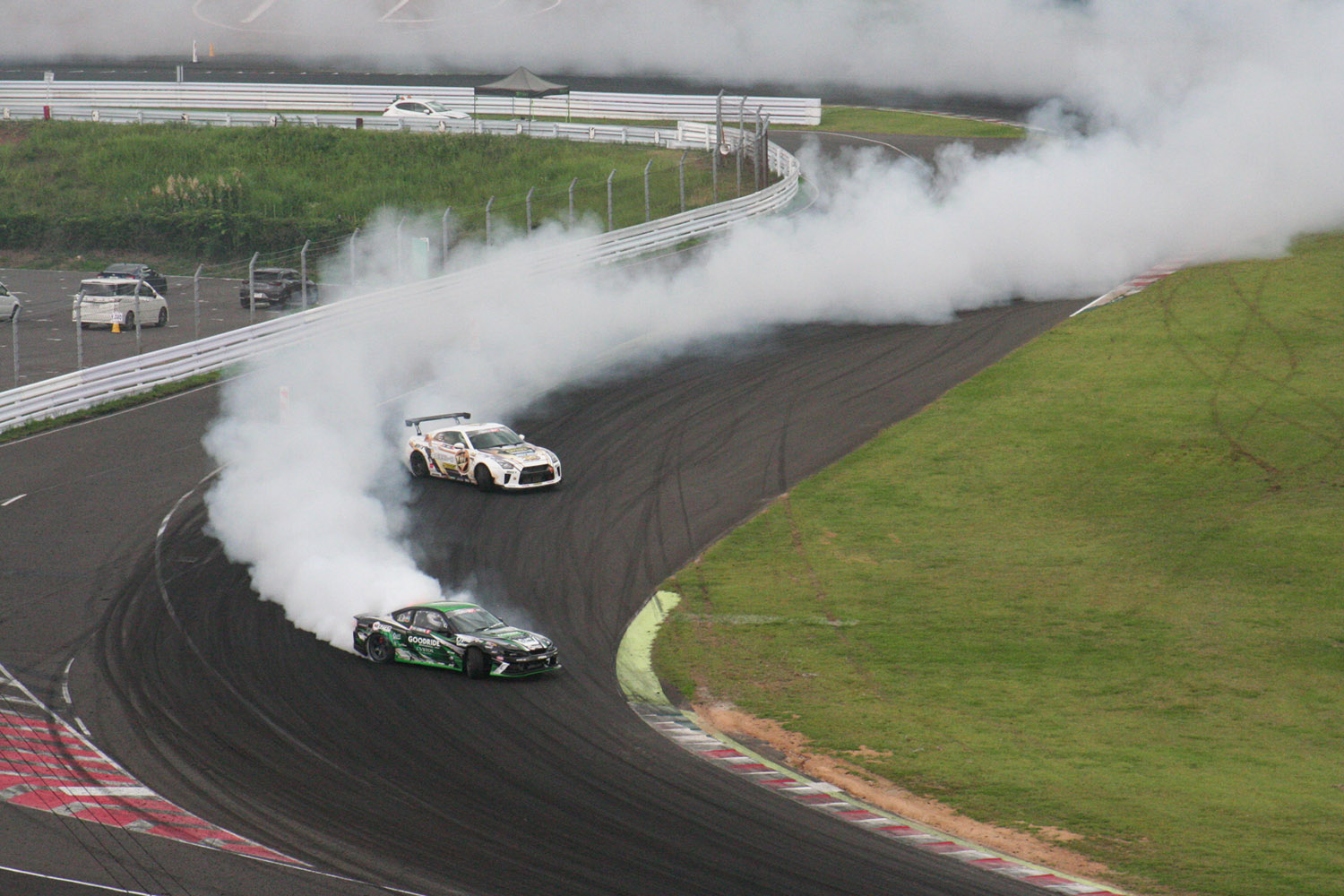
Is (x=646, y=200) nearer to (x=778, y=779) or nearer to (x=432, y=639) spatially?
(x=432, y=639)

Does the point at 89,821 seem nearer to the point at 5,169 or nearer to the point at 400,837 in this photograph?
the point at 400,837

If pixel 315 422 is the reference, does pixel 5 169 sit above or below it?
above

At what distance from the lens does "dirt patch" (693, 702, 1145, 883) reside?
13836mm

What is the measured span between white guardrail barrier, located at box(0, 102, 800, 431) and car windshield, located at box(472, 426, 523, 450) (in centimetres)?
927

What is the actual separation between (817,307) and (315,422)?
14.9m

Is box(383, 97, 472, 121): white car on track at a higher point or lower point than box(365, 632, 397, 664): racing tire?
higher

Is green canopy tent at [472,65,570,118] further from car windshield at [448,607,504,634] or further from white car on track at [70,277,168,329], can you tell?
car windshield at [448,607,504,634]

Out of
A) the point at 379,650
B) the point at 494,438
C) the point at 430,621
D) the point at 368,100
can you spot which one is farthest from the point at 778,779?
the point at 368,100

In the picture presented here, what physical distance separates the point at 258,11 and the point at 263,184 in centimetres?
2689

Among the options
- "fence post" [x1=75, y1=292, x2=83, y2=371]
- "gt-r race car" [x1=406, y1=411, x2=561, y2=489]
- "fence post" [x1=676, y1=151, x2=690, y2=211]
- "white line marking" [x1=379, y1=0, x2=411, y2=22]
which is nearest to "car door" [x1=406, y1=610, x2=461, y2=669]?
"gt-r race car" [x1=406, y1=411, x2=561, y2=489]

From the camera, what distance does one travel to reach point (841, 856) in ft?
44.7

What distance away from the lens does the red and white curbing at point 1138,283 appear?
125ft

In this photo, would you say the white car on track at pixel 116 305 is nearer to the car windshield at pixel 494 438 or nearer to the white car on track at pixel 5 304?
Answer: the white car on track at pixel 5 304

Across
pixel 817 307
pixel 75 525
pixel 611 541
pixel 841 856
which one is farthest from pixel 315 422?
pixel 841 856
